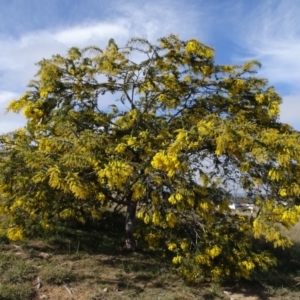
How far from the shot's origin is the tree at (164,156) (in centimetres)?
639

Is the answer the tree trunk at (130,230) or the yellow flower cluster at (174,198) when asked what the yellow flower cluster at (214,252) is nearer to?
the yellow flower cluster at (174,198)

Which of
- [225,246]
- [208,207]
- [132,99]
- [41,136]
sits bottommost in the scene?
[225,246]

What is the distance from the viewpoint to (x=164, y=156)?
6.25 meters

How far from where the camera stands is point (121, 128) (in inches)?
328

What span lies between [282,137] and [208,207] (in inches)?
64.0

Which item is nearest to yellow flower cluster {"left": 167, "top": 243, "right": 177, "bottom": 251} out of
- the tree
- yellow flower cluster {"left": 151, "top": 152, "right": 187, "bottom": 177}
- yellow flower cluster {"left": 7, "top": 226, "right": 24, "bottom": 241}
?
the tree

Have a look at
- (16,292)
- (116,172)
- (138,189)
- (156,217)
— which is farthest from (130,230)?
(16,292)

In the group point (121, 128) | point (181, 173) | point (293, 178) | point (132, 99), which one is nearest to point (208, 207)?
point (181, 173)

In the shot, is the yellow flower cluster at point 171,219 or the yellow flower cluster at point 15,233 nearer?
the yellow flower cluster at point 171,219

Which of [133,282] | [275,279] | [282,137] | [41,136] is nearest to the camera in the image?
[282,137]

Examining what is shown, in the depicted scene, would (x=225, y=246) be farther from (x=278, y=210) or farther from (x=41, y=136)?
(x=41, y=136)

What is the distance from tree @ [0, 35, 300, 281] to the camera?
6.39 m

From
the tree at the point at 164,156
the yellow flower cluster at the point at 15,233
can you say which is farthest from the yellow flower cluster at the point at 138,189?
the yellow flower cluster at the point at 15,233

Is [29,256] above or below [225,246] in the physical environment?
below
